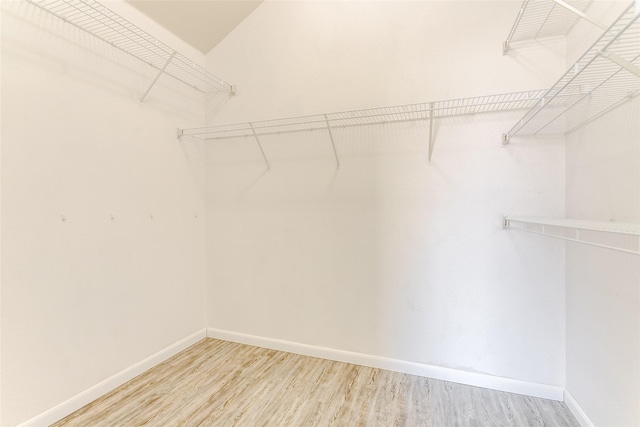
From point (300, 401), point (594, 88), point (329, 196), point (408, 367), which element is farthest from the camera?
point (329, 196)

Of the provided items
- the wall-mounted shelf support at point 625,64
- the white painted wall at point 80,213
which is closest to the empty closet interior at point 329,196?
the white painted wall at point 80,213

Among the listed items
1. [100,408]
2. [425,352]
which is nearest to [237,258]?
[100,408]

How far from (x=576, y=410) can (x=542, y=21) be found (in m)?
2.13

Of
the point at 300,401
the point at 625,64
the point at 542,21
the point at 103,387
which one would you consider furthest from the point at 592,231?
the point at 103,387

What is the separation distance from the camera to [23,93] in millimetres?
1396

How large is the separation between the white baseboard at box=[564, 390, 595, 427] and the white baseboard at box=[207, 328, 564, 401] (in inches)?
1.6

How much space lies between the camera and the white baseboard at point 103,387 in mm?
1466

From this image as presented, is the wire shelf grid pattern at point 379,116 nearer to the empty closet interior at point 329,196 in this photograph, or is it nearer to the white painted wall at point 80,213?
the empty closet interior at point 329,196

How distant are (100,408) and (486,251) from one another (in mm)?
2445

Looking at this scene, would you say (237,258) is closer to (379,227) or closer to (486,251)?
(379,227)

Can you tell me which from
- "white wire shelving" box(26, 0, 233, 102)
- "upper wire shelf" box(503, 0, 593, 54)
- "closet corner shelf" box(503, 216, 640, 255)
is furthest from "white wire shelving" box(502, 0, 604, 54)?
"white wire shelving" box(26, 0, 233, 102)

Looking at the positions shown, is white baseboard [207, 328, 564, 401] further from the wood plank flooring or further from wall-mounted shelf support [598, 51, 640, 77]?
wall-mounted shelf support [598, 51, 640, 77]

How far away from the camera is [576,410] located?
1542mm

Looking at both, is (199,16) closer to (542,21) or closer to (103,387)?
(542,21)
